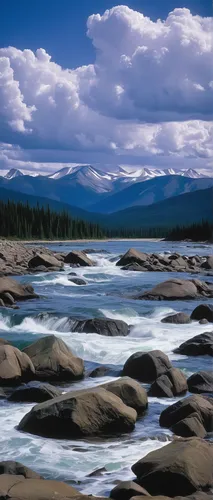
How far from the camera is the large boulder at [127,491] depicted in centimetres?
904

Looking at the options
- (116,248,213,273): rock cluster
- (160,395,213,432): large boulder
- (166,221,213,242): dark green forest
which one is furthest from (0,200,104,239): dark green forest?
(160,395,213,432): large boulder

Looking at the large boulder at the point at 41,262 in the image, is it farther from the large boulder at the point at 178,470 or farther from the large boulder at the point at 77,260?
the large boulder at the point at 178,470

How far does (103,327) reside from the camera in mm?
22406

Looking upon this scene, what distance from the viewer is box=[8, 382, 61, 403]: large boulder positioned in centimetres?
1455

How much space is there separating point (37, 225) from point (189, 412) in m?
116

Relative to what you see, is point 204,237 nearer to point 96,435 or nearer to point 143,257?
point 143,257

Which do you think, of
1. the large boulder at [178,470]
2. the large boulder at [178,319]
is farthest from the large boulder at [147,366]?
the large boulder at [178,319]

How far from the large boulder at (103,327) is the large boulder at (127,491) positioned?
1299 cm

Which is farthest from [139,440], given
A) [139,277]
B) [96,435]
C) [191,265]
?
[191,265]

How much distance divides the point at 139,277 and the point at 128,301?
1327 centimetres

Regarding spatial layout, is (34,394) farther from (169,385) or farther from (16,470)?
(16,470)

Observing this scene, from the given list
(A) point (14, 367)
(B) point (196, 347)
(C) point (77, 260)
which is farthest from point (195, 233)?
(A) point (14, 367)

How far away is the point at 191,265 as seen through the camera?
52219 millimetres

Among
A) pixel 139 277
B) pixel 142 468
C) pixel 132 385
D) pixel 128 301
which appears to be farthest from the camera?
pixel 139 277
